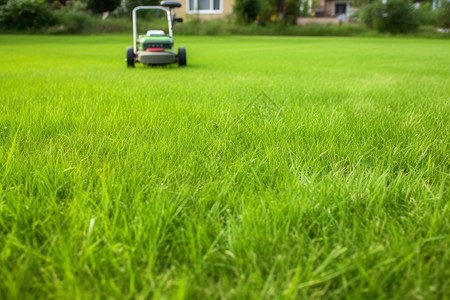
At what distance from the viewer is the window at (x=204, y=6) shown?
112 ft

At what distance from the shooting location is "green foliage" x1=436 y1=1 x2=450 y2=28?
2816 centimetres

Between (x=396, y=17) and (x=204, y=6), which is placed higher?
(x=204, y=6)

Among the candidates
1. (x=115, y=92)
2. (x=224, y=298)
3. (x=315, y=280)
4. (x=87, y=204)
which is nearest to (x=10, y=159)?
(x=87, y=204)

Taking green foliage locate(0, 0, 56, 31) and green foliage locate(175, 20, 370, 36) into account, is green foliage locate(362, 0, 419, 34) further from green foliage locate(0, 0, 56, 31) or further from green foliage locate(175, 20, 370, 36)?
green foliage locate(0, 0, 56, 31)

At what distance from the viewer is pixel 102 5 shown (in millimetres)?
33188

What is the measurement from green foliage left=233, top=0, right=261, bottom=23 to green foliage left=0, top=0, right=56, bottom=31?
560 inches

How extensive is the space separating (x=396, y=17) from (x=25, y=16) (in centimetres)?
2754

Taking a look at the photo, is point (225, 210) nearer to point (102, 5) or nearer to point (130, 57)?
point (130, 57)

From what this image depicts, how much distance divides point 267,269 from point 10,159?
1.22 meters

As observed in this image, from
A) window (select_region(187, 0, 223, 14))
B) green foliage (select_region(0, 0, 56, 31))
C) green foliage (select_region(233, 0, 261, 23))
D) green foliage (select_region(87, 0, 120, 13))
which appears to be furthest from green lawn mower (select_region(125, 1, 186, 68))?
green foliage (select_region(87, 0, 120, 13))

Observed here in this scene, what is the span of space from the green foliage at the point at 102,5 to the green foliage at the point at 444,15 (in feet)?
90.1

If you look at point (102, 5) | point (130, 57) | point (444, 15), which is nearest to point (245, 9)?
point (102, 5)

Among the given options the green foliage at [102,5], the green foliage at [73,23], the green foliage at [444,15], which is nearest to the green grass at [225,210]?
the green foliage at [73,23]

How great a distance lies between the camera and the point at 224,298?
80 centimetres
